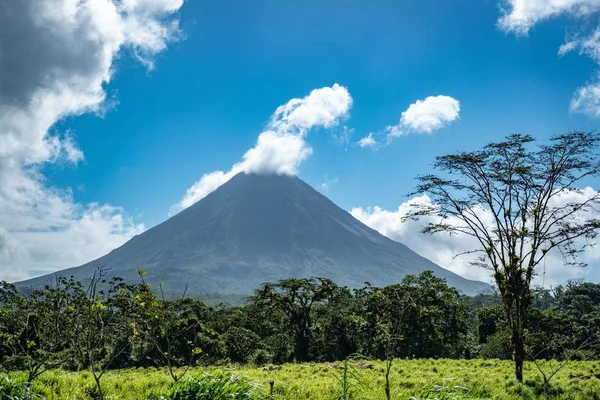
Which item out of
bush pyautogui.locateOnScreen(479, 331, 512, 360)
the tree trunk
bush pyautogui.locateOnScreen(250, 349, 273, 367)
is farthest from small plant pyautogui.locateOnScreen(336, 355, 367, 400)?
bush pyautogui.locateOnScreen(479, 331, 512, 360)

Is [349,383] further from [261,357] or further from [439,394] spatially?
[261,357]

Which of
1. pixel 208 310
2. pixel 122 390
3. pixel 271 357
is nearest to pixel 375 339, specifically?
pixel 271 357

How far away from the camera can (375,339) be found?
33.5m

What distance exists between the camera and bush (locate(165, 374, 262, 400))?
5.37 m

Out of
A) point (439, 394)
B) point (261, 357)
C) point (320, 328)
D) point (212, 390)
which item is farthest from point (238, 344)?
point (439, 394)

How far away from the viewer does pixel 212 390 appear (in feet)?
17.9

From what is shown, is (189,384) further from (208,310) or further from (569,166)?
(208,310)

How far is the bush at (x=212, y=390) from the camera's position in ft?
17.6

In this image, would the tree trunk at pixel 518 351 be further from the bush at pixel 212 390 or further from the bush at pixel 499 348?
the bush at pixel 499 348

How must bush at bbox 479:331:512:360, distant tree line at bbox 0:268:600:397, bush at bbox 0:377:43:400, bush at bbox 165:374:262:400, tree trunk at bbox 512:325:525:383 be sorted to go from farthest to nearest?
bush at bbox 479:331:512:360
distant tree line at bbox 0:268:600:397
tree trunk at bbox 512:325:525:383
bush at bbox 0:377:43:400
bush at bbox 165:374:262:400

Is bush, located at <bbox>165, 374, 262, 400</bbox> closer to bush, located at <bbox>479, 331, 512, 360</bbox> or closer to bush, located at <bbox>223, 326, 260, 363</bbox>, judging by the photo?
bush, located at <bbox>223, 326, 260, 363</bbox>

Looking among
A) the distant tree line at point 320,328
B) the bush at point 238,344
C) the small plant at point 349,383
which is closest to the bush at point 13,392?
the small plant at point 349,383

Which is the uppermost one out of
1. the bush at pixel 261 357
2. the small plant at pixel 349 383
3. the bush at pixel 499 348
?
the small plant at pixel 349 383

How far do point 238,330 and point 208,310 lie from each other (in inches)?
167
